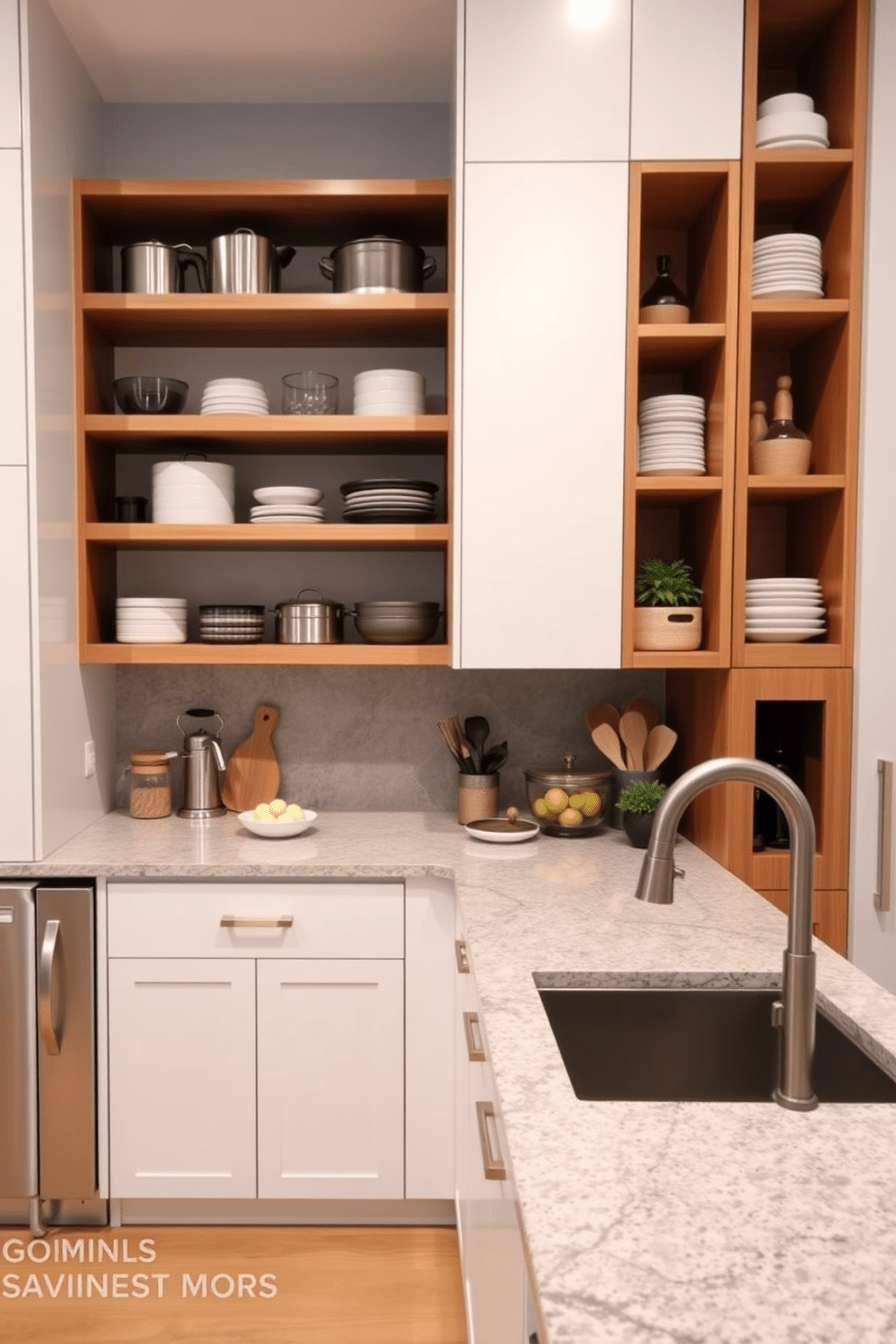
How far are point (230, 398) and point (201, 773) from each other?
1001 mm

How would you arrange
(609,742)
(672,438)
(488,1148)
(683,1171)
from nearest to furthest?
(683,1171), (488,1148), (672,438), (609,742)

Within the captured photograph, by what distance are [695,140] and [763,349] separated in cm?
58

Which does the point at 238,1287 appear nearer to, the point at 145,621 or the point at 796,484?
the point at 145,621

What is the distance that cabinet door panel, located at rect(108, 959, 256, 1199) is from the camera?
2201 mm

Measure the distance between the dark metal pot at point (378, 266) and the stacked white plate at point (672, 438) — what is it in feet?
2.22

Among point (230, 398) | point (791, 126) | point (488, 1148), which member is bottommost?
point (488, 1148)

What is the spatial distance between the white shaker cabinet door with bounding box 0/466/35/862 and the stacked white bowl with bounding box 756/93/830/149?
6.06 feet

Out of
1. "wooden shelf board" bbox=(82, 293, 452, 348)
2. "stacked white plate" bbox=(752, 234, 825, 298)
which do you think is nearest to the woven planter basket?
"stacked white plate" bbox=(752, 234, 825, 298)

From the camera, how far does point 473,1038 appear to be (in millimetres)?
1622

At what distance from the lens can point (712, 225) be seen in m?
2.33

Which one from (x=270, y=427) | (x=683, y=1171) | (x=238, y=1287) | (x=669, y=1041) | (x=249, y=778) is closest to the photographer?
(x=683, y=1171)

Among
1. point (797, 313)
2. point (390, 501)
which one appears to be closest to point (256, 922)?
point (390, 501)

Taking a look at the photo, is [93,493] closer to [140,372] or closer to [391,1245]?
[140,372]

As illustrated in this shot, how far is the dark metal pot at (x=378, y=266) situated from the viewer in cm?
239
